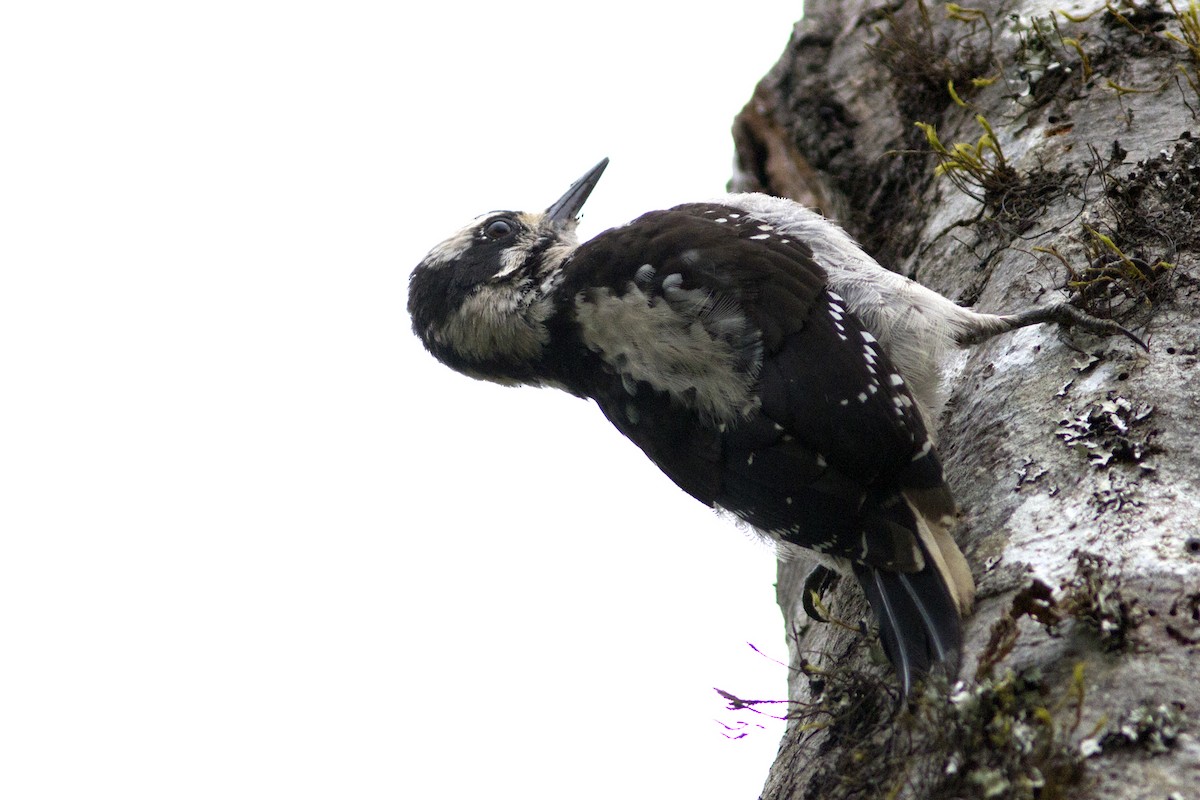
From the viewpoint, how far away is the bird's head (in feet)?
11.6

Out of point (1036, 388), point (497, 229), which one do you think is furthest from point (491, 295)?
point (1036, 388)

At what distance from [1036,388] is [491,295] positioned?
5.60 feet

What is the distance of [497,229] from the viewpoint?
3971mm

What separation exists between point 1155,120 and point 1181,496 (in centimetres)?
141

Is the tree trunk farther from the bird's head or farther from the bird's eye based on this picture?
the bird's eye

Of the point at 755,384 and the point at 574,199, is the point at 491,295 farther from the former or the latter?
the point at 755,384

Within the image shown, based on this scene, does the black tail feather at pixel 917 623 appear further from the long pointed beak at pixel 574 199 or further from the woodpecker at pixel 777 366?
the long pointed beak at pixel 574 199

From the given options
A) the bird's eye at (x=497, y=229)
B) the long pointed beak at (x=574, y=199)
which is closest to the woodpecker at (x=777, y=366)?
the bird's eye at (x=497, y=229)

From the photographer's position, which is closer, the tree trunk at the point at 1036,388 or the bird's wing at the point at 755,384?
the tree trunk at the point at 1036,388

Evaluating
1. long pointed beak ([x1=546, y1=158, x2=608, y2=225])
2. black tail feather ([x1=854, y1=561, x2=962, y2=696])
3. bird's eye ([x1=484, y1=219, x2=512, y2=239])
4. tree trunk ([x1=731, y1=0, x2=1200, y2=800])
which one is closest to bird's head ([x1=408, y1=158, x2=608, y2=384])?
bird's eye ([x1=484, y1=219, x2=512, y2=239])

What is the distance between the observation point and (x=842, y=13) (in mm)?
4633

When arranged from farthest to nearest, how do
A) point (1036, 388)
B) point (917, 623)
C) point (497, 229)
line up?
point (497, 229) < point (1036, 388) < point (917, 623)

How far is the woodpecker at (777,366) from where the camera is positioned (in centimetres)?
261

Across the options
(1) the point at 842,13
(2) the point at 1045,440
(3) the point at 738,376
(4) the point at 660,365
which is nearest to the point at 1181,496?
(2) the point at 1045,440
